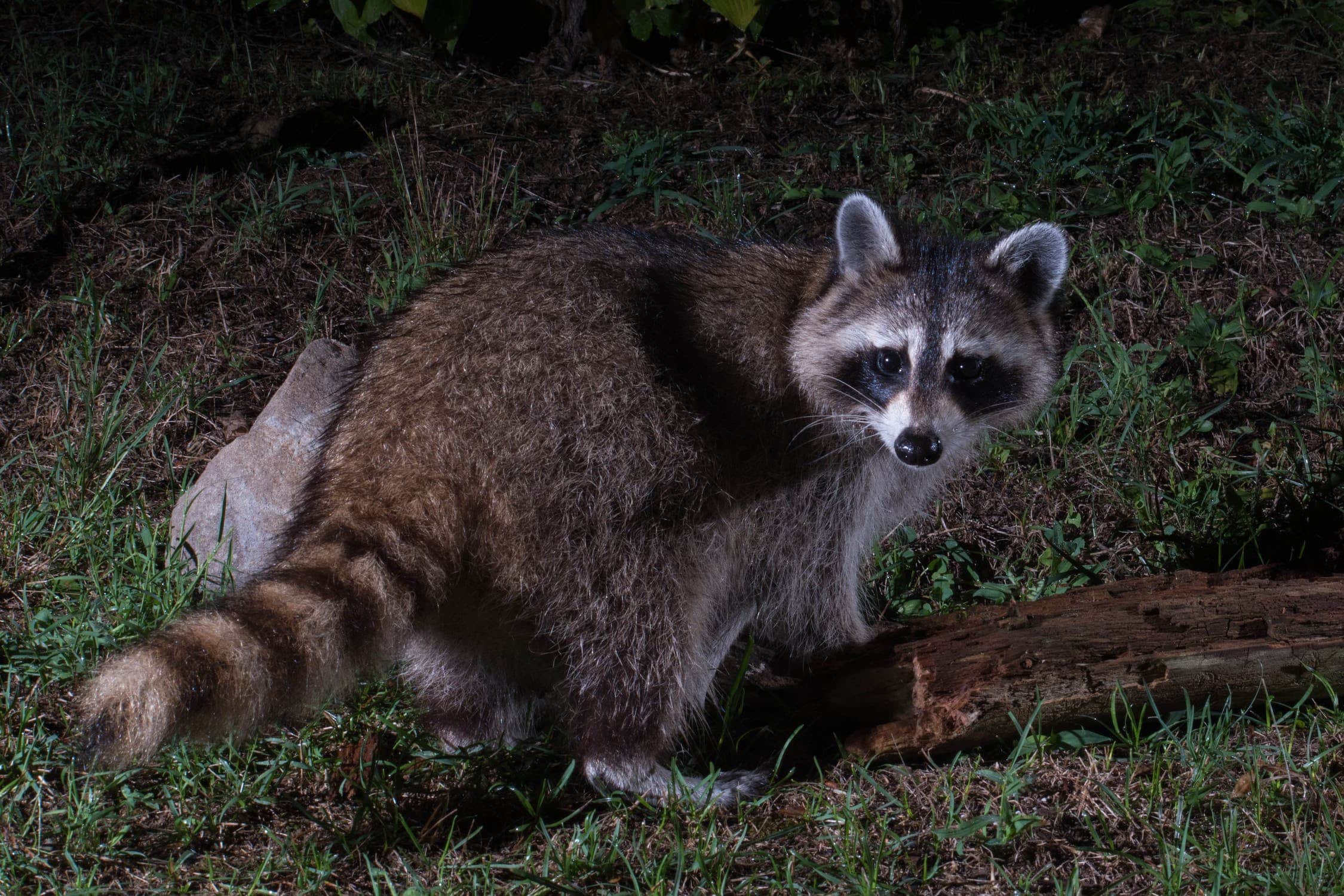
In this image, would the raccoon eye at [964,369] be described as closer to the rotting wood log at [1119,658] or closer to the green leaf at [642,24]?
the rotting wood log at [1119,658]

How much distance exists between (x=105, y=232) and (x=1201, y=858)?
4512 millimetres

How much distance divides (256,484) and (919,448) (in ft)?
6.49

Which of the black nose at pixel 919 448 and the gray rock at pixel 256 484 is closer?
the black nose at pixel 919 448

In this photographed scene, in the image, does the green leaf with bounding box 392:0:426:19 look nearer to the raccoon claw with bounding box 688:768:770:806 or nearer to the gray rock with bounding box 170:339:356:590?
the gray rock with bounding box 170:339:356:590

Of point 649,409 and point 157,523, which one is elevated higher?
point 649,409

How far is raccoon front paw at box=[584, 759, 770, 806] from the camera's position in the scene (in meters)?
2.83

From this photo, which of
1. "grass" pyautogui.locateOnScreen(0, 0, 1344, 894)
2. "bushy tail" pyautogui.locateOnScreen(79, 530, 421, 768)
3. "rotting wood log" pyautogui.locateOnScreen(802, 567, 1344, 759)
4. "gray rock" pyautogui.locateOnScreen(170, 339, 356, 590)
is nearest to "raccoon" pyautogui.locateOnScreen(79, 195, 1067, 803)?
"bushy tail" pyautogui.locateOnScreen(79, 530, 421, 768)

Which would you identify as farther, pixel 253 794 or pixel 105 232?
pixel 105 232

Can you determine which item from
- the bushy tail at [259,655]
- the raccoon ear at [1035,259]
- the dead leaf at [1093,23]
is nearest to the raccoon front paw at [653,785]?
the bushy tail at [259,655]

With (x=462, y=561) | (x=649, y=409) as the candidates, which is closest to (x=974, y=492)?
(x=649, y=409)

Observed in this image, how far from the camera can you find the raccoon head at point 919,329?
318 cm

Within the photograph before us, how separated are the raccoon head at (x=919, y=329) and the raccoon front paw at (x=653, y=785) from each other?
3.08ft

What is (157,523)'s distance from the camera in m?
3.71

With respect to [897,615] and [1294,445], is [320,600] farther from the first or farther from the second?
[1294,445]
